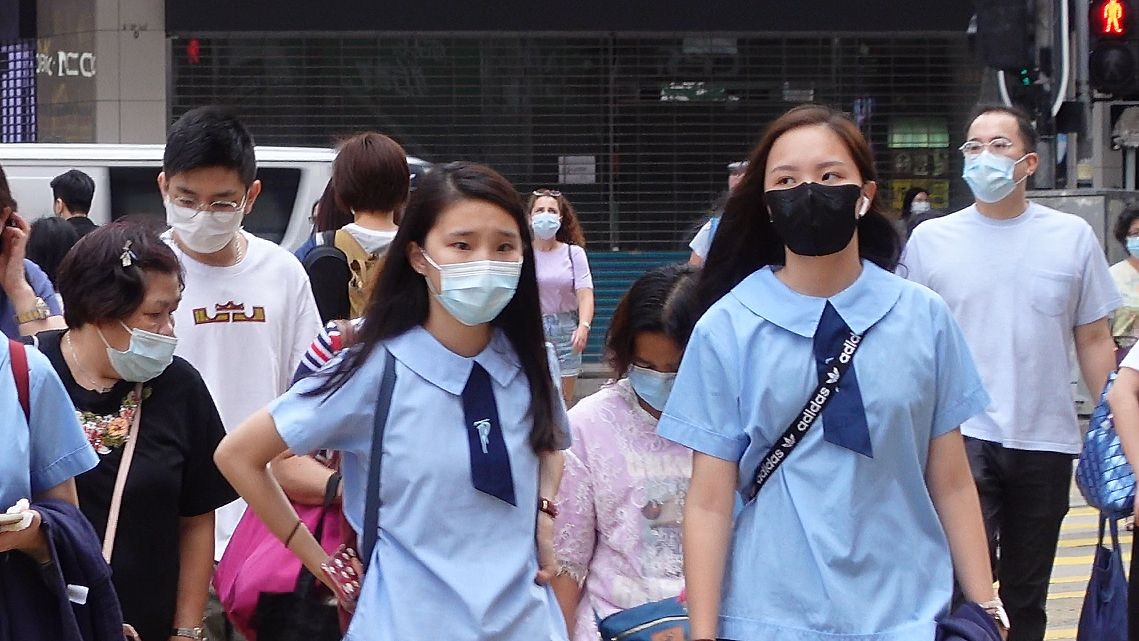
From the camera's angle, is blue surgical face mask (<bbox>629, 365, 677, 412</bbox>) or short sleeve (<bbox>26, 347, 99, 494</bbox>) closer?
short sleeve (<bbox>26, 347, 99, 494</bbox>)

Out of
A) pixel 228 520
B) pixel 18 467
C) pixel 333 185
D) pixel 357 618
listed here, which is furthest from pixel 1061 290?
pixel 18 467

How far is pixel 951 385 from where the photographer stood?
329cm

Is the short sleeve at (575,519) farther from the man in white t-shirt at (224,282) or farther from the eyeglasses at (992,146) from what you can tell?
the eyeglasses at (992,146)

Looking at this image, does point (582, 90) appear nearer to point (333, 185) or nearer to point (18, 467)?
point (333, 185)

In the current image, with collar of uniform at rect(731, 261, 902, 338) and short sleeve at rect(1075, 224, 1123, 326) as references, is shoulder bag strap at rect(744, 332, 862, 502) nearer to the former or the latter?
collar of uniform at rect(731, 261, 902, 338)

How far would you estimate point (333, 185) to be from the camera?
5410mm

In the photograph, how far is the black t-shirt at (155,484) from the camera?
12.6 feet

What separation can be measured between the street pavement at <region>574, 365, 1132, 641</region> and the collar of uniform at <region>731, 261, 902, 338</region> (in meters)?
3.30

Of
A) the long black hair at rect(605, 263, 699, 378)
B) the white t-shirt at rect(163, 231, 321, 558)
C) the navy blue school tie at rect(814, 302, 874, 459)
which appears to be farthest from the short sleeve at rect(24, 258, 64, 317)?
the navy blue school tie at rect(814, 302, 874, 459)

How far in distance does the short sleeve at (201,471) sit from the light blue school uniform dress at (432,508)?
0.64m

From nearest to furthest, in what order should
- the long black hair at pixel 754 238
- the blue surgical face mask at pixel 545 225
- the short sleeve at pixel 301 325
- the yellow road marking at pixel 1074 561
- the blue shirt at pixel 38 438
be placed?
the blue shirt at pixel 38 438 → the long black hair at pixel 754 238 → the short sleeve at pixel 301 325 → the yellow road marking at pixel 1074 561 → the blue surgical face mask at pixel 545 225

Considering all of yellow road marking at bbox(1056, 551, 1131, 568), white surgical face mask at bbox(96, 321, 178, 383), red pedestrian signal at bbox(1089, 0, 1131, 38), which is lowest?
yellow road marking at bbox(1056, 551, 1131, 568)

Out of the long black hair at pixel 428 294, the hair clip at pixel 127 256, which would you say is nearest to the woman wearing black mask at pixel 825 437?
the long black hair at pixel 428 294

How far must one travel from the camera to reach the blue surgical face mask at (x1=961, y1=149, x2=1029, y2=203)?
589cm
